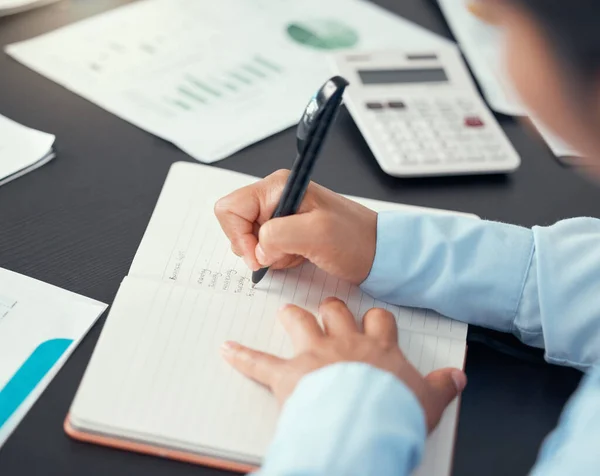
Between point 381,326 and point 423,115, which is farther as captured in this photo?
point 423,115

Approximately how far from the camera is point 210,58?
909mm

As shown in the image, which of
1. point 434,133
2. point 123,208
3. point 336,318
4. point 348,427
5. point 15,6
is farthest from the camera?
point 15,6

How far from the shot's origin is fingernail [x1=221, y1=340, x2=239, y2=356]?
565 millimetres

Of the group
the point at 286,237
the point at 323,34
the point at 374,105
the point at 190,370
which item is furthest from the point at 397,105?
the point at 190,370

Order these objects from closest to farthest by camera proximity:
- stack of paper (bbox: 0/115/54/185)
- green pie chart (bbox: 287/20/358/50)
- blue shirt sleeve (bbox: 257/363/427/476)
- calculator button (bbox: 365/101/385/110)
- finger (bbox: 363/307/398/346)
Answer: blue shirt sleeve (bbox: 257/363/427/476)
finger (bbox: 363/307/398/346)
stack of paper (bbox: 0/115/54/185)
calculator button (bbox: 365/101/385/110)
green pie chart (bbox: 287/20/358/50)

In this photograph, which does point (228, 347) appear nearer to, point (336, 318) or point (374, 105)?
point (336, 318)

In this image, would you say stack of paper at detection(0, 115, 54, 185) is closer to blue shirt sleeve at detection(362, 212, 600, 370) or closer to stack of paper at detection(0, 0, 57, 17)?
stack of paper at detection(0, 0, 57, 17)

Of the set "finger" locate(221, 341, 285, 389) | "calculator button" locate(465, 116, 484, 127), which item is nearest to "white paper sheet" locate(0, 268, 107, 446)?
"finger" locate(221, 341, 285, 389)

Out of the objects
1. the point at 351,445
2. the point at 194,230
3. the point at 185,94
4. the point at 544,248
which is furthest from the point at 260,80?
the point at 351,445

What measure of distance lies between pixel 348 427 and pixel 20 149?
439mm

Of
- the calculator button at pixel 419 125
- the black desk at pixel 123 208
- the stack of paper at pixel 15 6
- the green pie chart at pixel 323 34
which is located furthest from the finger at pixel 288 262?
the stack of paper at pixel 15 6

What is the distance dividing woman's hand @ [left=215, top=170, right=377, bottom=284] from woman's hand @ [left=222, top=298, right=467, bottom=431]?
Result: 0.05m

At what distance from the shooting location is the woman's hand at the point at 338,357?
54 cm

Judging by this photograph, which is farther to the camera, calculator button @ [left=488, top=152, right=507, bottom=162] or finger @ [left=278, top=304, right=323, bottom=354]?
calculator button @ [left=488, top=152, right=507, bottom=162]
